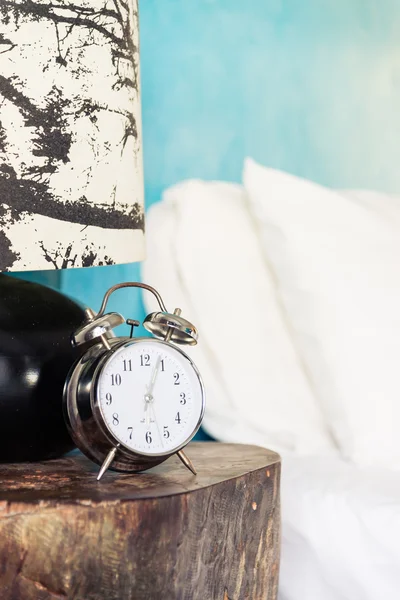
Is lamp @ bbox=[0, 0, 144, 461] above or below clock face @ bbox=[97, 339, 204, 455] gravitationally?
above

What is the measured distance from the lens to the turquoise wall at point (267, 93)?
1680 mm

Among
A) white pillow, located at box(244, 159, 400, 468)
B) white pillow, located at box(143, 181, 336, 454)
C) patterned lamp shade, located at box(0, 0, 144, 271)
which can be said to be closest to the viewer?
patterned lamp shade, located at box(0, 0, 144, 271)

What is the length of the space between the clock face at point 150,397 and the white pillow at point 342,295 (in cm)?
44

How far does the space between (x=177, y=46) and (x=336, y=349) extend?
74cm

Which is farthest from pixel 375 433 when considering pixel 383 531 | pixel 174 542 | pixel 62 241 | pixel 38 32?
Result: pixel 38 32

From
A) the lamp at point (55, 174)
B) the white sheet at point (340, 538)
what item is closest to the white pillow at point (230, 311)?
the white sheet at point (340, 538)

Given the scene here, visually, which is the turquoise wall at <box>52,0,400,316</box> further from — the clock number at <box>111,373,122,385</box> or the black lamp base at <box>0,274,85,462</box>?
the clock number at <box>111,373,122,385</box>

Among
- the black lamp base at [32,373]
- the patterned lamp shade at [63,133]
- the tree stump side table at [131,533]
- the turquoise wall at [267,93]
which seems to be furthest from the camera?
the turquoise wall at [267,93]

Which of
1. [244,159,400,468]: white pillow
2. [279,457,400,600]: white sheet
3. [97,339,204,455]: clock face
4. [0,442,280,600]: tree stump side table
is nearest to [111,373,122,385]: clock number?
[97,339,204,455]: clock face

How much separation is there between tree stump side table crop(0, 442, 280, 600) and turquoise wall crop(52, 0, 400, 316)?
0.67 metres

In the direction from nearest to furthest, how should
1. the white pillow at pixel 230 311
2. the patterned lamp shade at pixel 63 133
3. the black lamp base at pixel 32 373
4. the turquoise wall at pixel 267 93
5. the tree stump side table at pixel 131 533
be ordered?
the tree stump side table at pixel 131 533 → the patterned lamp shade at pixel 63 133 → the black lamp base at pixel 32 373 → the white pillow at pixel 230 311 → the turquoise wall at pixel 267 93

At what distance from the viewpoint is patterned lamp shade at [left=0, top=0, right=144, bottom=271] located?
0.99 meters

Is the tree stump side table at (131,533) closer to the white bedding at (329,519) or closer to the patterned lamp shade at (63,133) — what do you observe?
the white bedding at (329,519)

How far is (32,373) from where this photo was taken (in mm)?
1111
